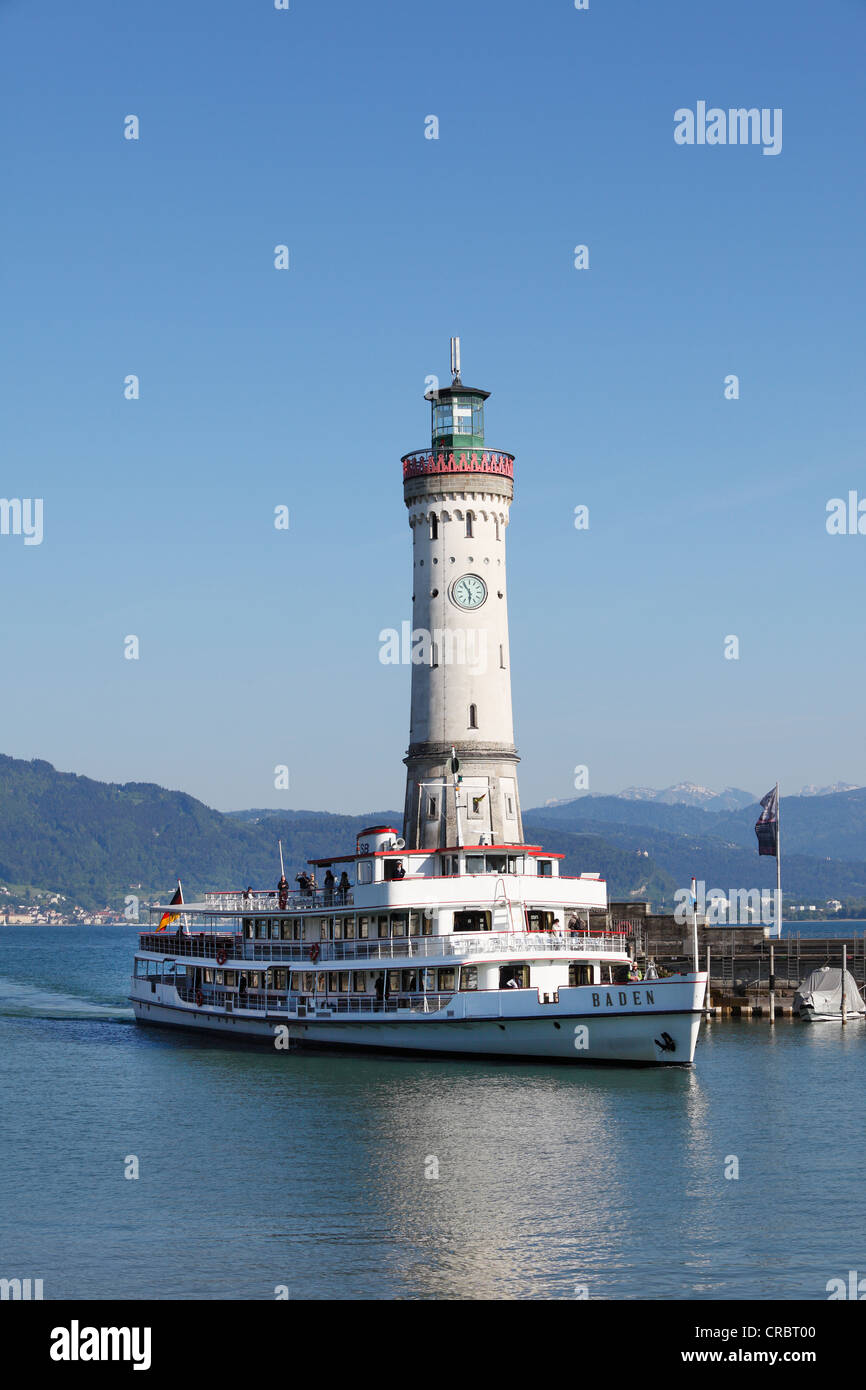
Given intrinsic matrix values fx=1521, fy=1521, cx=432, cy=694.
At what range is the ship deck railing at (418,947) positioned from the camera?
58.7m

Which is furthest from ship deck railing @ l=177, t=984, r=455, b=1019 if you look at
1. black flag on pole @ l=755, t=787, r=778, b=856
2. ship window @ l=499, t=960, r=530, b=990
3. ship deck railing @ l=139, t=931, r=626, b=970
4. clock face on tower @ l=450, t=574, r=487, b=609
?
black flag on pole @ l=755, t=787, r=778, b=856

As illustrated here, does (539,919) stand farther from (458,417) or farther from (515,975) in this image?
(458,417)

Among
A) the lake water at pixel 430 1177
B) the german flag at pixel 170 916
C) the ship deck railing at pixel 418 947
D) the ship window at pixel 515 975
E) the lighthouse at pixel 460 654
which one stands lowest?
the lake water at pixel 430 1177

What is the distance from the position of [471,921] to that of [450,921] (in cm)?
87

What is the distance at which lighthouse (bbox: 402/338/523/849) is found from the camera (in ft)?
249

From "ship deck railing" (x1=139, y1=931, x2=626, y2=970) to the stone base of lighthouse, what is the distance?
10.2 metres

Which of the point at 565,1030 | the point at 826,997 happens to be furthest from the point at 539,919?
the point at 826,997

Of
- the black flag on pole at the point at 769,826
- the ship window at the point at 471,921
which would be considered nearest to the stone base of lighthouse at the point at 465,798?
the ship window at the point at 471,921

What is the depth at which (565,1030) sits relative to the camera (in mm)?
55000

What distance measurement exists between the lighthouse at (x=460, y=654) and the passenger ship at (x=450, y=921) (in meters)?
0.10

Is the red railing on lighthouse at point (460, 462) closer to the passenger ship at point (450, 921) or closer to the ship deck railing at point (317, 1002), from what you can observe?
the passenger ship at point (450, 921)

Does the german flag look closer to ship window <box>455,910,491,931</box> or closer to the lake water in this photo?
the lake water

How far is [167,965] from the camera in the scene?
8231 centimetres
